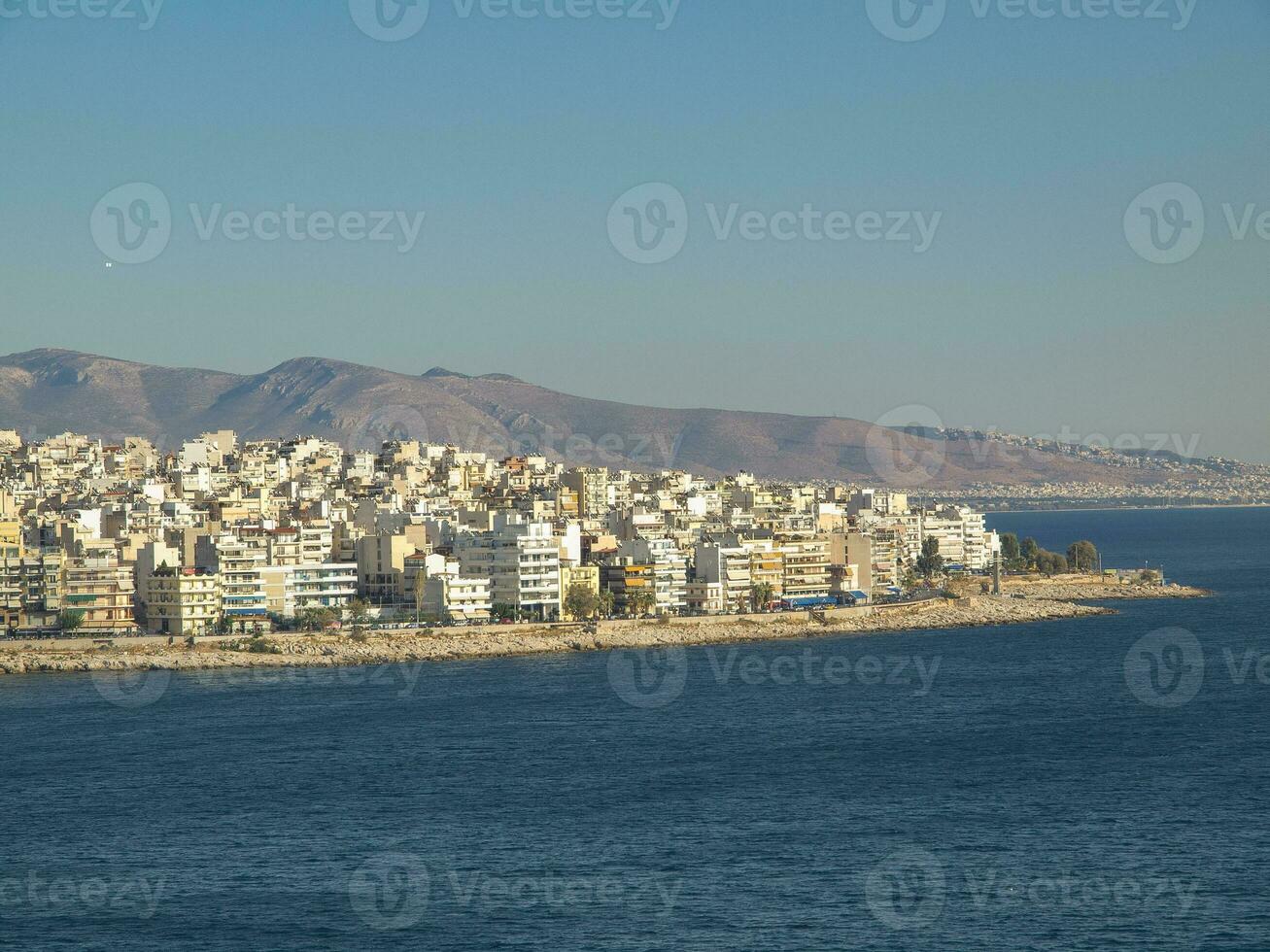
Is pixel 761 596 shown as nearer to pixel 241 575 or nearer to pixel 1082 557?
pixel 241 575

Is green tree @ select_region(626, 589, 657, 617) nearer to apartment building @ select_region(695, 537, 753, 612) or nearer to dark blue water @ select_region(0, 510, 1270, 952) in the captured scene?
apartment building @ select_region(695, 537, 753, 612)

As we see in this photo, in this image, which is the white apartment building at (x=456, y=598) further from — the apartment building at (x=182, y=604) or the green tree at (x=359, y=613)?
the apartment building at (x=182, y=604)

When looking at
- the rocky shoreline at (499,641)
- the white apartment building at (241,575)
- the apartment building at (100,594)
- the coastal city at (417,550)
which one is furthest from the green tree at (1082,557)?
the apartment building at (100,594)

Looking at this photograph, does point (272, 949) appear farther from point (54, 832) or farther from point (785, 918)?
point (54, 832)

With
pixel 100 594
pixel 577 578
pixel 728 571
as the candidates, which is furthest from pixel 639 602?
pixel 100 594

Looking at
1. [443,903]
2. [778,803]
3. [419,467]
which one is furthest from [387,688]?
[419,467]

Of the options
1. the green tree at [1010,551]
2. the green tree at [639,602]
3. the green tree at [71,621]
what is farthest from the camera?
the green tree at [1010,551]
